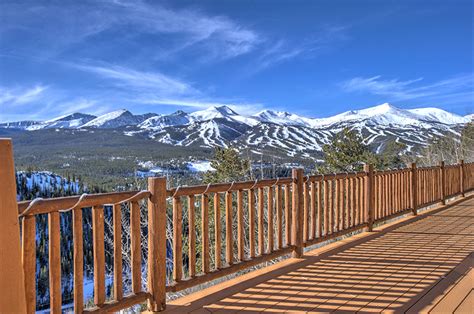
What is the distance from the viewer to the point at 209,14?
19.6m

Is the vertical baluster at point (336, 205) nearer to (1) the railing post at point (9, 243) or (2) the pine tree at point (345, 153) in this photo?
(1) the railing post at point (9, 243)

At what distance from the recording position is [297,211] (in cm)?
476

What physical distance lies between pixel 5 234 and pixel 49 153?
334 feet

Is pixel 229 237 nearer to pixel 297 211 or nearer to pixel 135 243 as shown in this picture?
pixel 135 243

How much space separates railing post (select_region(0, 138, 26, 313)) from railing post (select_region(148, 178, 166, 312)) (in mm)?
1372

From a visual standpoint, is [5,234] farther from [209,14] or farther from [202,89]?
[202,89]

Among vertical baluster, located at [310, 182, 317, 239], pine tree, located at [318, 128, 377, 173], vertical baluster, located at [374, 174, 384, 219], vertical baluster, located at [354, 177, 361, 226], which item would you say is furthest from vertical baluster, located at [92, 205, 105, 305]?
pine tree, located at [318, 128, 377, 173]

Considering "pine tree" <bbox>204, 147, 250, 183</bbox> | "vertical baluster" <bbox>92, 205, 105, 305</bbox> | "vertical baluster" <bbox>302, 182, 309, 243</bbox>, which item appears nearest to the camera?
"vertical baluster" <bbox>92, 205, 105, 305</bbox>

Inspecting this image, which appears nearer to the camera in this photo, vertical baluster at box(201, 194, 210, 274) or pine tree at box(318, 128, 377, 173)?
vertical baluster at box(201, 194, 210, 274)

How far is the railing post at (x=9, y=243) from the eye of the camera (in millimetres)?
1746

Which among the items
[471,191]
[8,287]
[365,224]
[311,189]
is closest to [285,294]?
[311,189]

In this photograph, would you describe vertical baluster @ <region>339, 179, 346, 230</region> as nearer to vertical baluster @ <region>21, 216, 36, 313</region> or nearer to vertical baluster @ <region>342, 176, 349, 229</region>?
vertical baluster @ <region>342, 176, 349, 229</region>

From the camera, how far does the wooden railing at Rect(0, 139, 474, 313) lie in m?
2.52

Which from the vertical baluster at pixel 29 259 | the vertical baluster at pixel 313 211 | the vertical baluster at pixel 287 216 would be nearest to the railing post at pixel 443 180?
the vertical baluster at pixel 313 211
